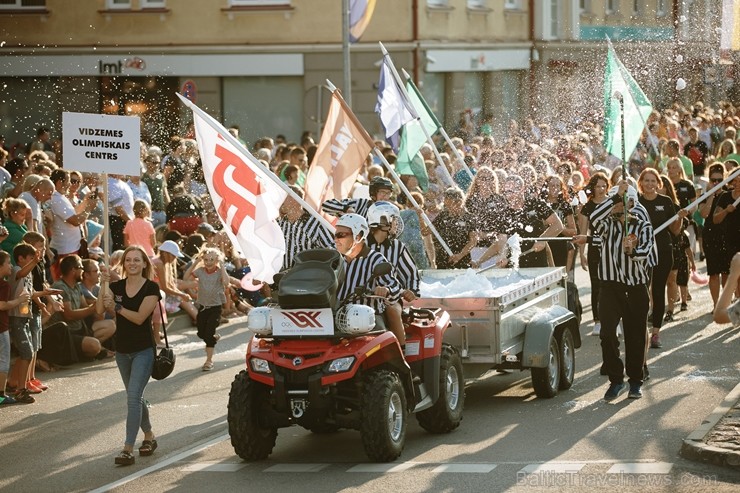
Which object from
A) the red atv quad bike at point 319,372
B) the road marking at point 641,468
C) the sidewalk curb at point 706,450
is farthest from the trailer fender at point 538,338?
the road marking at point 641,468

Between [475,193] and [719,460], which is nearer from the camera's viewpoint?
[719,460]

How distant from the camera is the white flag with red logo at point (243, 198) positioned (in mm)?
13586

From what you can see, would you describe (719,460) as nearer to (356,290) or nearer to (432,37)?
(356,290)

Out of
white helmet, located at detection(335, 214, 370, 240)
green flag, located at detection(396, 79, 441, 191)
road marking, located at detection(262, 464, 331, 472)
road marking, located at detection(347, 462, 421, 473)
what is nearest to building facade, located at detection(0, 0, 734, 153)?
green flag, located at detection(396, 79, 441, 191)

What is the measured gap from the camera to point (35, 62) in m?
36.3

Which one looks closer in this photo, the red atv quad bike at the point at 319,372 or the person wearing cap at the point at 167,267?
the red atv quad bike at the point at 319,372

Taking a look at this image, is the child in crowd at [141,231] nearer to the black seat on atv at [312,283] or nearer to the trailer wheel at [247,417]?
the trailer wheel at [247,417]

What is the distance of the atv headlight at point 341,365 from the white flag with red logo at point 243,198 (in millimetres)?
2798

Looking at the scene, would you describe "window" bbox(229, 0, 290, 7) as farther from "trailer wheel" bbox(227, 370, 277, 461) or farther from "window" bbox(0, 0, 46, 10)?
"trailer wheel" bbox(227, 370, 277, 461)

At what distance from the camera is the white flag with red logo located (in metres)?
13.6

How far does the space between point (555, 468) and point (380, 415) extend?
123 cm

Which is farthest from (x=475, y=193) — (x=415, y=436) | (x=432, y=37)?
(x=432, y=37)

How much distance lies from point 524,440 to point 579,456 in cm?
75

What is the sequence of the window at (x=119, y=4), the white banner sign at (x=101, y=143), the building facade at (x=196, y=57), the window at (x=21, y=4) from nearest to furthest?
the white banner sign at (x=101, y=143) → the building facade at (x=196, y=57) → the window at (x=21, y=4) → the window at (x=119, y=4)
